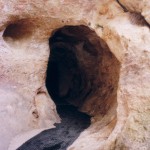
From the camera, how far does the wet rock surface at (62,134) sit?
12.5ft

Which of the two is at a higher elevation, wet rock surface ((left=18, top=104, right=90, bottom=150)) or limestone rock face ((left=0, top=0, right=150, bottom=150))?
limestone rock face ((left=0, top=0, right=150, bottom=150))

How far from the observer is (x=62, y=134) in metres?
4.26

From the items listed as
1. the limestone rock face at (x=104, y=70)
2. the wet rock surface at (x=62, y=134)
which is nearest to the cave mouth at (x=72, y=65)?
the limestone rock face at (x=104, y=70)

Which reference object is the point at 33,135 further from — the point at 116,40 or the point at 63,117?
the point at 116,40

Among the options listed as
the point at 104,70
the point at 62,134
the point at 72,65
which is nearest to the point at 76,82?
the point at 72,65

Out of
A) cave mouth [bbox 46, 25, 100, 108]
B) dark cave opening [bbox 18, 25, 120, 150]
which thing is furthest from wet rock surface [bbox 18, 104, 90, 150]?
cave mouth [bbox 46, 25, 100, 108]

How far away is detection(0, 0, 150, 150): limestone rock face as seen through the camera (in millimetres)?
3242

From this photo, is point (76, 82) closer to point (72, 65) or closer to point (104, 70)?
point (72, 65)

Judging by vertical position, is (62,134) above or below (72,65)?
above

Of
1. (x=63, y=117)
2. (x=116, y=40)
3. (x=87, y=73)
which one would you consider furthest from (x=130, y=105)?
(x=87, y=73)

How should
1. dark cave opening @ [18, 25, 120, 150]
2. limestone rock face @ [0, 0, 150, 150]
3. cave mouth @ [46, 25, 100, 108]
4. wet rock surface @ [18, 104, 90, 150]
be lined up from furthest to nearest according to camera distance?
1. cave mouth @ [46, 25, 100, 108]
2. dark cave opening @ [18, 25, 120, 150]
3. wet rock surface @ [18, 104, 90, 150]
4. limestone rock face @ [0, 0, 150, 150]

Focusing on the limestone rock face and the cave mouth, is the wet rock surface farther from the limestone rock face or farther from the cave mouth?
the cave mouth

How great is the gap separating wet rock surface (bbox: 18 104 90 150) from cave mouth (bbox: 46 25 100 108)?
96 centimetres

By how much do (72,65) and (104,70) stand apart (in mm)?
1825
